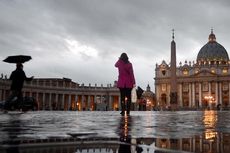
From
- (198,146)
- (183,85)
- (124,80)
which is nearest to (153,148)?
(198,146)

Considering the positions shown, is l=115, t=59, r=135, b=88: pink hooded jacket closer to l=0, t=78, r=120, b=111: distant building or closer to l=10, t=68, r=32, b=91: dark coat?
l=10, t=68, r=32, b=91: dark coat

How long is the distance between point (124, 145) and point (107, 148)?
0.31 meters

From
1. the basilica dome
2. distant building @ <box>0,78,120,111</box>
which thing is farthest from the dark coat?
the basilica dome

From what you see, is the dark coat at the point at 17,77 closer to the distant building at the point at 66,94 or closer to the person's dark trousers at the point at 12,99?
the person's dark trousers at the point at 12,99

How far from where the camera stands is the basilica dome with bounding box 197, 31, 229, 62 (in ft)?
482

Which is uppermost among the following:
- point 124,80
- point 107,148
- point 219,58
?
point 219,58

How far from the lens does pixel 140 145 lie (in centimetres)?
419

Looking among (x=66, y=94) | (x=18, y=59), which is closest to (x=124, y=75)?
(x=18, y=59)

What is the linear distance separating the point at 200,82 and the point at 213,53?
20.8 meters

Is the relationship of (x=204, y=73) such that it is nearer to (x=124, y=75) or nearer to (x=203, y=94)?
(x=203, y=94)

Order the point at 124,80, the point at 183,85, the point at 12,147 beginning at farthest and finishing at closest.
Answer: the point at 183,85 < the point at 124,80 < the point at 12,147

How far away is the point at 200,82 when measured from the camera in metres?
134

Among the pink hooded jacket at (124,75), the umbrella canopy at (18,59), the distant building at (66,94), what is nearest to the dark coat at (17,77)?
the umbrella canopy at (18,59)

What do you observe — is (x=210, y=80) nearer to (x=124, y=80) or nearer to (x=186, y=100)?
(x=186, y=100)
